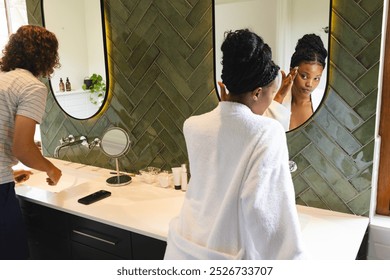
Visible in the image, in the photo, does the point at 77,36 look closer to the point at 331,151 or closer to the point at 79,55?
the point at 79,55

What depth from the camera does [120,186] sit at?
6.75ft

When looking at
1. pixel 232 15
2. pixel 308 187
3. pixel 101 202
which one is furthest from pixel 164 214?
pixel 232 15

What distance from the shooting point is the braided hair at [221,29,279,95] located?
3.22 feet

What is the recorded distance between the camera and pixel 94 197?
6.13 feet

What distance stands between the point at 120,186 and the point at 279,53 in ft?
3.67

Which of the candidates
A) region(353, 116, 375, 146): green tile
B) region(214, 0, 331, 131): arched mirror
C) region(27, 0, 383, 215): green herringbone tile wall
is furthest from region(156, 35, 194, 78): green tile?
region(353, 116, 375, 146): green tile

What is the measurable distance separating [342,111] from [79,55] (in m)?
1.63

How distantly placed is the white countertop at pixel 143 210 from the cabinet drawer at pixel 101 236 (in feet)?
0.15

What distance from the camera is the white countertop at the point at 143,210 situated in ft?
4.58

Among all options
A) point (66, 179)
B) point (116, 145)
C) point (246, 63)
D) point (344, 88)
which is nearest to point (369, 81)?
point (344, 88)

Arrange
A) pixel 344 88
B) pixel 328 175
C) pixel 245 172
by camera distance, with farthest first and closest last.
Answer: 1. pixel 328 175
2. pixel 344 88
3. pixel 245 172

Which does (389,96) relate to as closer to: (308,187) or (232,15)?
(308,187)

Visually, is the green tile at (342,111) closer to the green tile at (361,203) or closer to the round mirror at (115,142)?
the green tile at (361,203)

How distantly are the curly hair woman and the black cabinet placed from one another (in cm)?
15
